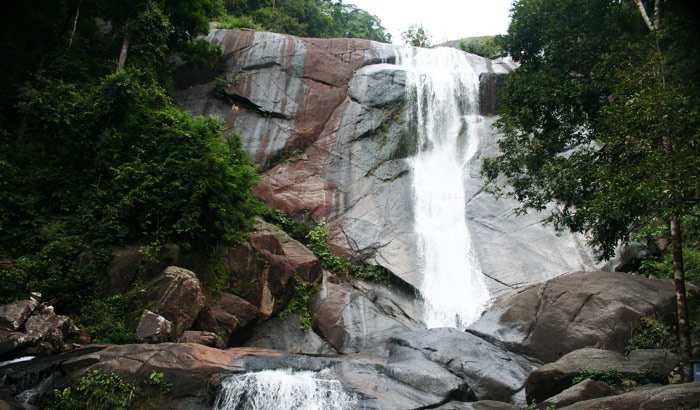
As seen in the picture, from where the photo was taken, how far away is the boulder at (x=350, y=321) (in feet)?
45.4

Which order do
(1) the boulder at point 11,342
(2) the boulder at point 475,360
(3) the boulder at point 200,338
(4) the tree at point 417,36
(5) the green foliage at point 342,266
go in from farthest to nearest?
(4) the tree at point 417,36
(5) the green foliage at point 342,266
(2) the boulder at point 475,360
(3) the boulder at point 200,338
(1) the boulder at point 11,342

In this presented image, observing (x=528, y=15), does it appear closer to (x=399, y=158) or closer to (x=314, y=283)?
(x=399, y=158)

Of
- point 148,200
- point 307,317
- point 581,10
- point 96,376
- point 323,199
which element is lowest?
point 307,317

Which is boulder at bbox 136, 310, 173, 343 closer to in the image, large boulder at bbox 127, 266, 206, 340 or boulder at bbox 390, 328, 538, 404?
large boulder at bbox 127, 266, 206, 340

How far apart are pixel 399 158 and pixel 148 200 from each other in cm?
1382

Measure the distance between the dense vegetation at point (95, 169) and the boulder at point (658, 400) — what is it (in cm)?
991

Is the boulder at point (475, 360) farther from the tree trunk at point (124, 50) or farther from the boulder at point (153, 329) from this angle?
the tree trunk at point (124, 50)

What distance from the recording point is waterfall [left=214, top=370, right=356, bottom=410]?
851cm

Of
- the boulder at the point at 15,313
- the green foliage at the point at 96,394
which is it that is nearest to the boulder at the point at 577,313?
the green foliage at the point at 96,394

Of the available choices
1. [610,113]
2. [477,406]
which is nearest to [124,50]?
[610,113]

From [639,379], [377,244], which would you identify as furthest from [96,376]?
[377,244]

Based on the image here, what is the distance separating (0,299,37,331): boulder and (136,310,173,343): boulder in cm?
217

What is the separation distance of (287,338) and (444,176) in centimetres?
1253

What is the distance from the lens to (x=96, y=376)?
8.00 metres
